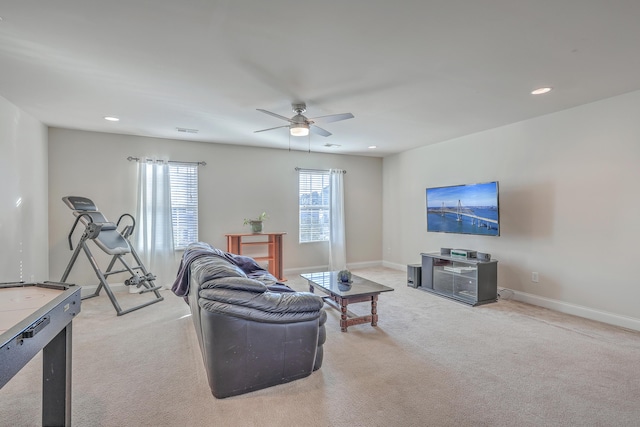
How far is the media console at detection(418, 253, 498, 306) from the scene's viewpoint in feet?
13.0

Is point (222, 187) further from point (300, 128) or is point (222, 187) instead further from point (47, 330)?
point (47, 330)

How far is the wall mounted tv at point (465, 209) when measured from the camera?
13.4ft

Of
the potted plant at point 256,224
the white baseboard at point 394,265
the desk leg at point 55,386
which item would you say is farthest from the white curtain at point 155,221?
the white baseboard at point 394,265

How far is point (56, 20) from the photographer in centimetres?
190

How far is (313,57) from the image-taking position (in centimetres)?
241

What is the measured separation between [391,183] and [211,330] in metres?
5.30

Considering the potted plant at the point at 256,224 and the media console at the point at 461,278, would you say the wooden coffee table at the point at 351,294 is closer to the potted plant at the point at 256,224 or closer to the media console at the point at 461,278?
the media console at the point at 461,278

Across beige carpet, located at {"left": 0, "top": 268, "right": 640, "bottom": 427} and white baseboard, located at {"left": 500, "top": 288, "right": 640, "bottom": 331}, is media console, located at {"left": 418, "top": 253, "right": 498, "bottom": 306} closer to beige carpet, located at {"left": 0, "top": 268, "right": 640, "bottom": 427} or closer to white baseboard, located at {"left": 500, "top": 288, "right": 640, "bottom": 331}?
white baseboard, located at {"left": 500, "top": 288, "right": 640, "bottom": 331}

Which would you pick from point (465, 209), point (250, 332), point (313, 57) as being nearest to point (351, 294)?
point (250, 332)

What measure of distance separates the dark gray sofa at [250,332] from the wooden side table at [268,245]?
288cm

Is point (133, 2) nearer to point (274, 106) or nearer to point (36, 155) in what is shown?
point (274, 106)

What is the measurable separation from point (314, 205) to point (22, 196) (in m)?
4.27

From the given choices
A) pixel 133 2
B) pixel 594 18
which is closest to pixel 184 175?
pixel 133 2

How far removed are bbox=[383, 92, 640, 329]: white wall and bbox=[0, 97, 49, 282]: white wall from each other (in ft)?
19.4
